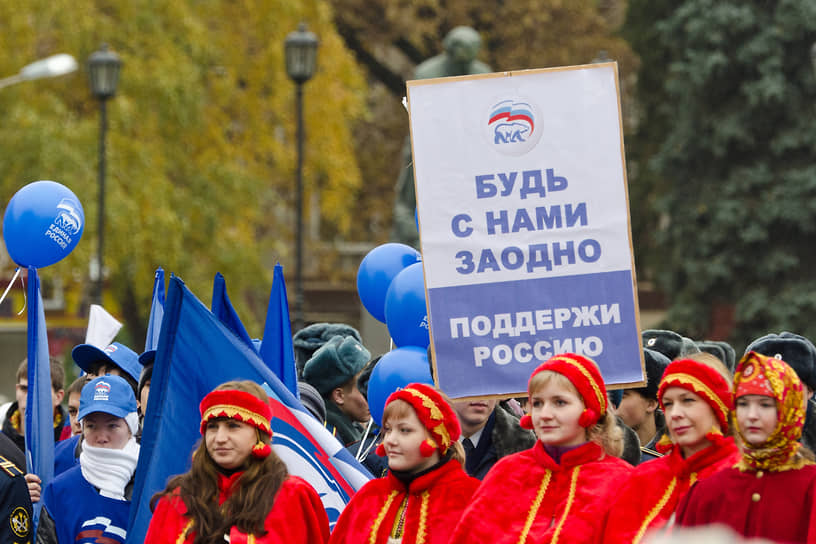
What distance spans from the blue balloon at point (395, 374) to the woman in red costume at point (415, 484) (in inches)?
39.3

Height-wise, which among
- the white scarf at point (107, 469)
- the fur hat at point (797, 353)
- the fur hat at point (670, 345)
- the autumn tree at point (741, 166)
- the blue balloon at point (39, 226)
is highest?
the autumn tree at point (741, 166)

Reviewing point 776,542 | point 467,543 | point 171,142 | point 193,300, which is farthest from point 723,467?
point 171,142

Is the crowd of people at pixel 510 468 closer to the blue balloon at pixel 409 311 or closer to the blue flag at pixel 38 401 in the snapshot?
the blue flag at pixel 38 401

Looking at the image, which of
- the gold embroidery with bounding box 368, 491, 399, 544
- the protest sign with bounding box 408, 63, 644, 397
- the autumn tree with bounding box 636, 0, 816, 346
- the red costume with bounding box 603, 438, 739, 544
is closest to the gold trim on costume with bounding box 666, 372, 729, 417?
the red costume with bounding box 603, 438, 739, 544

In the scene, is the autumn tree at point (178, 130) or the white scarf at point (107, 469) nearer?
the white scarf at point (107, 469)

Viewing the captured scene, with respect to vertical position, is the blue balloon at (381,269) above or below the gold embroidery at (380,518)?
above

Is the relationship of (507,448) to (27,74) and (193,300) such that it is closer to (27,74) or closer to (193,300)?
(193,300)

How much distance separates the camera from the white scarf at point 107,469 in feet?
23.1

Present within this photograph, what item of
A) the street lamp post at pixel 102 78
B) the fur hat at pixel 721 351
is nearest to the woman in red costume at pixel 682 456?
the fur hat at pixel 721 351

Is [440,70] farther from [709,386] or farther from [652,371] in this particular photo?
[709,386]

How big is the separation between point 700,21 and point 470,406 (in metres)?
21.4

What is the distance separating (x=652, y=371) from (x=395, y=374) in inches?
46.0

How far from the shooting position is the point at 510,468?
5477 millimetres

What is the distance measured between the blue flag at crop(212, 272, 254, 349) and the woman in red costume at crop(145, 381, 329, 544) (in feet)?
3.42
